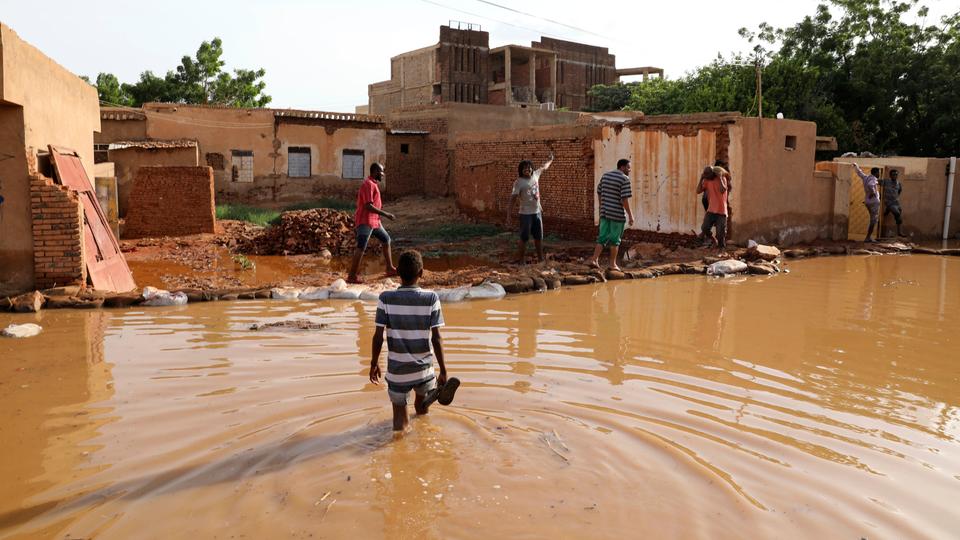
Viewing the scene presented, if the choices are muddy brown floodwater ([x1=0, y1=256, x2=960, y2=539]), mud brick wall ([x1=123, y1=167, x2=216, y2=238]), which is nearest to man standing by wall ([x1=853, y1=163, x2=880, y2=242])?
muddy brown floodwater ([x1=0, y1=256, x2=960, y2=539])

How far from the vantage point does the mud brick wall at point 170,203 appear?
59.1 feet

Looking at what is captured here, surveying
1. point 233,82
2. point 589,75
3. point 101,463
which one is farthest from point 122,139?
point 589,75

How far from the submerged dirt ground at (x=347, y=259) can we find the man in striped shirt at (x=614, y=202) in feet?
2.24

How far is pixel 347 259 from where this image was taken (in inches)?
615

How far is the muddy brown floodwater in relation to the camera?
12.2 feet

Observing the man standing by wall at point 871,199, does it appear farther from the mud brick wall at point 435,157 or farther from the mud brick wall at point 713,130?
the mud brick wall at point 435,157

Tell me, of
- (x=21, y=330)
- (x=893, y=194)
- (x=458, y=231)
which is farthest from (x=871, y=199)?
(x=21, y=330)

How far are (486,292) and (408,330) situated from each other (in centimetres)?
517

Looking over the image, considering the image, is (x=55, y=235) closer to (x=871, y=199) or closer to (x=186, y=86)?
(x=871, y=199)

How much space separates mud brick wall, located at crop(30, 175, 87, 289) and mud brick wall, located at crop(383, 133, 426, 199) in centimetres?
2045

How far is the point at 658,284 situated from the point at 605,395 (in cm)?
586

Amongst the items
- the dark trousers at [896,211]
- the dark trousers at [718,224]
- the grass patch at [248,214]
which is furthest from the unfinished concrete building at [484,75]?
the dark trousers at [718,224]

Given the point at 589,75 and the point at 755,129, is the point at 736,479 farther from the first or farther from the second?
the point at 589,75

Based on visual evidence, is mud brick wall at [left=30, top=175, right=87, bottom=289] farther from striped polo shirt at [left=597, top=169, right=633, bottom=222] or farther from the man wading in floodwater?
striped polo shirt at [left=597, top=169, right=633, bottom=222]
